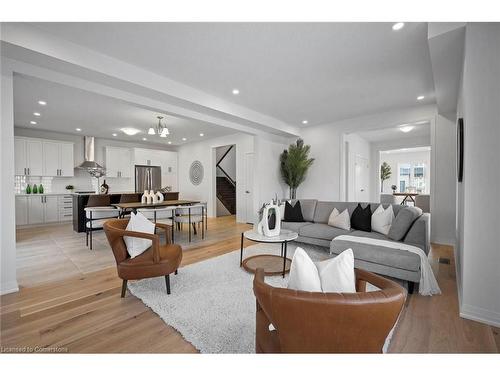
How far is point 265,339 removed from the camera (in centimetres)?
117

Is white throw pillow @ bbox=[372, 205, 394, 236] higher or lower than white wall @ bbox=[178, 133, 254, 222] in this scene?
lower

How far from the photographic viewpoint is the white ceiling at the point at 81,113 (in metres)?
3.74

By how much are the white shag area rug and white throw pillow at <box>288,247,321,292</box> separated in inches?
31.4

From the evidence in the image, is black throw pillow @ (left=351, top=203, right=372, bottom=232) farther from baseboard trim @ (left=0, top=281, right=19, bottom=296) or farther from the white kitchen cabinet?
the white kitchen cabinet

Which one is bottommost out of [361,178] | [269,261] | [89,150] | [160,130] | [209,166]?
[269,261]

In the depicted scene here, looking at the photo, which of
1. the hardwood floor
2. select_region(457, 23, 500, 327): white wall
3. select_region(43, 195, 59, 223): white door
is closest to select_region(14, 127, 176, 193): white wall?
select_region(43, 195, 59, 223): white door

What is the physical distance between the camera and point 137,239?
7.72 feet

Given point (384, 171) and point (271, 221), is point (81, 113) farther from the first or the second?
point (384, 171)

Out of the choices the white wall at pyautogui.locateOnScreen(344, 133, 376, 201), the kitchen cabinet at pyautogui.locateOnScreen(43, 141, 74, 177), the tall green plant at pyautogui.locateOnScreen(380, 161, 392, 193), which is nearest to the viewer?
the white wall at pyautogui.locateOnScreen(344, 133, 376, 201)

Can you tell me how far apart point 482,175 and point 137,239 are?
10.3 feet

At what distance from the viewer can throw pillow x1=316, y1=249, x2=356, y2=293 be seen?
1.07m

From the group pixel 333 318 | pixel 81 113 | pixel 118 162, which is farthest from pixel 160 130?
pixel 333 318
